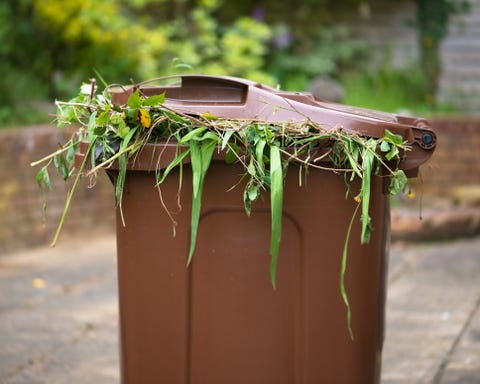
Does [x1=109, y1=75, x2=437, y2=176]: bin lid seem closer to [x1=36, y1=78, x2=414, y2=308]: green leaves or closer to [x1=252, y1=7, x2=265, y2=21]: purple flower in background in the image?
[x1=36, y1=78, x2=414, y2=308]: green leaves

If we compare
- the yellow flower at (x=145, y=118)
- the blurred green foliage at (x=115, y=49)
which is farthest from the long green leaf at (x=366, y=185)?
the blurred green foliage at (x=115, y=49)

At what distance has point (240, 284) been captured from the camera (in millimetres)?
2914

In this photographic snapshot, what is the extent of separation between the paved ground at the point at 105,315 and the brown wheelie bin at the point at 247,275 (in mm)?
1282

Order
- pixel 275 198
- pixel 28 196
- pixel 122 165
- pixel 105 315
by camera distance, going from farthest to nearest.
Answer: pixel 28 196 → pixel 105 315 → pixel 122 165 → pixel 275 198

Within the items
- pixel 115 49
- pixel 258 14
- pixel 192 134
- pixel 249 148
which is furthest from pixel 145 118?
pixel 258 14

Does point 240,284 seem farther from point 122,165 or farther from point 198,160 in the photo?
point 122,165

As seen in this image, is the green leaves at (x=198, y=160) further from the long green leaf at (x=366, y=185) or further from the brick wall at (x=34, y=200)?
the brick wall at (x=34, y=200)

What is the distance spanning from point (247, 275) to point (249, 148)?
0.45 metres

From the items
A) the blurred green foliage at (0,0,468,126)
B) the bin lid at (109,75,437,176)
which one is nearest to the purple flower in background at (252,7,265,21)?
the blurred green foliage at (0,0,468,126)

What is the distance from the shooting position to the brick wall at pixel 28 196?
6.56m

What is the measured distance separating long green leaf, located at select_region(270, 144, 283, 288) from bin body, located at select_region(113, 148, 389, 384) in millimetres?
89

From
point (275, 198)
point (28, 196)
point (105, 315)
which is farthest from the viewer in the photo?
point (28, 196)

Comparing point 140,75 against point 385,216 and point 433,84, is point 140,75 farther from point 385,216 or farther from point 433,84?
point 385,216

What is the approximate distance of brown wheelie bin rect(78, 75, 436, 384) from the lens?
2.88 meters
